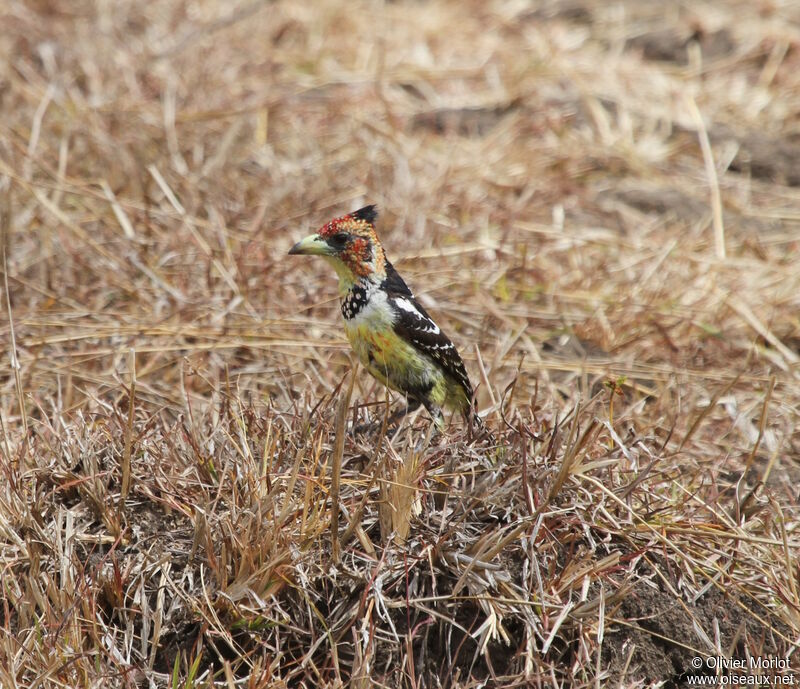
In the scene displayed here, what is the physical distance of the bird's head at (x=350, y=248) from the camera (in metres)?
3.76

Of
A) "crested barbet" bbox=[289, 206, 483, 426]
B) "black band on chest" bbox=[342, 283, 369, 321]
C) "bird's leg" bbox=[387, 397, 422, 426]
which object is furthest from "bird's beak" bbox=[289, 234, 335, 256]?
"bird's leg" bbox=[387, 397, 422, 426]

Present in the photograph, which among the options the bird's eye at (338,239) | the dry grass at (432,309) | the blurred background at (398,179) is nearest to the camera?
the dry grass at (432,309)

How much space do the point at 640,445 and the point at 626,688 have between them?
0.87 metres

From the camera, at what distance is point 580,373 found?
4.72 m

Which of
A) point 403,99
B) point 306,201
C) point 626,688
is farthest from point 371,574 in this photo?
point 403,99

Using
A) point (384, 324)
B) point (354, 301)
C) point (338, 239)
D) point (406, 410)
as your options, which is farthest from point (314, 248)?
point (406, 410)

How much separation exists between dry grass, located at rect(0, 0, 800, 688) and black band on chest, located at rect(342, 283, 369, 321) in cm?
32

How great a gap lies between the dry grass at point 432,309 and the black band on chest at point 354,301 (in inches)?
12.6

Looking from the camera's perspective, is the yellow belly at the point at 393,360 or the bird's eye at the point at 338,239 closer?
the yellow belly at the point at 393,360

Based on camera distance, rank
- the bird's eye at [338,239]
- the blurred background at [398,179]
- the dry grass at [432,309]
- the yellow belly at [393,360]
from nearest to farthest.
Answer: the dry grass at [432,309]
the yellow belly at [393,360]
the bird's eye at [338,239]
the blurred background at [398,179]

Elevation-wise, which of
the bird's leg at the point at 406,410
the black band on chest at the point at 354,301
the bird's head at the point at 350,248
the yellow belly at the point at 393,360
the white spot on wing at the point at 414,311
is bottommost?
the bird's leg at the point at 406,410

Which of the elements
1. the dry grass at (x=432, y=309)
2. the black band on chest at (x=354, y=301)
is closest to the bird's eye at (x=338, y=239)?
the black band on chest at (x=354, y=301)

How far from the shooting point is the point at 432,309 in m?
5.21

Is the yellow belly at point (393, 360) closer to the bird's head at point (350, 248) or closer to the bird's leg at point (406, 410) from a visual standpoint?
the bird's leg at point (406, 410)
